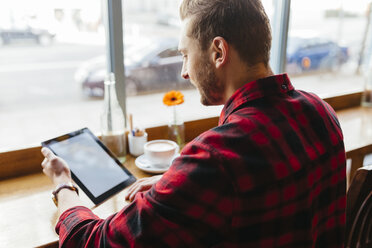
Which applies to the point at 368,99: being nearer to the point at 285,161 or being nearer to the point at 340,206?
the point at 340,206

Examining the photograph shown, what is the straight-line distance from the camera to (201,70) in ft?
2.75

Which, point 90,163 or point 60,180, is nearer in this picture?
point 60,180

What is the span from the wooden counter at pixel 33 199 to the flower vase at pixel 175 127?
8 cm

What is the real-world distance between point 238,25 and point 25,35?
111 centimetres

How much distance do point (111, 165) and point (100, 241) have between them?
522mm

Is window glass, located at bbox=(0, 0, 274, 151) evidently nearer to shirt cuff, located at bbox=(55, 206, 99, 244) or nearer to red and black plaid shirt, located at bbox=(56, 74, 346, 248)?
shirt cuff, located at bbox=(55, 206, 99, 244)

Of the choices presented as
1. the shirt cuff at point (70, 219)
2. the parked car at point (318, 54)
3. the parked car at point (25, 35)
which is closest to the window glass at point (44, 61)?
the parked car at point (25, 35)

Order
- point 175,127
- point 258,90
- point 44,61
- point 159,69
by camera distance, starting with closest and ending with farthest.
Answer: point 258,90, point 175,127, point 159,69, point 44,61

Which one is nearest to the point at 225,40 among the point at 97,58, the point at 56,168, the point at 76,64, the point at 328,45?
the point at 56,168

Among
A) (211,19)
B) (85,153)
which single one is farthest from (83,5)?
(211,19)

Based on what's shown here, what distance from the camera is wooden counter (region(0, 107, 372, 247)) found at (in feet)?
3.07

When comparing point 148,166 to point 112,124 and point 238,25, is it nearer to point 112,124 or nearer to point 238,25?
point 112,124

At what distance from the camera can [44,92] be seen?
9.87 ft

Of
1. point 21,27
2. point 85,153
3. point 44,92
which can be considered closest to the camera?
point 85,153
